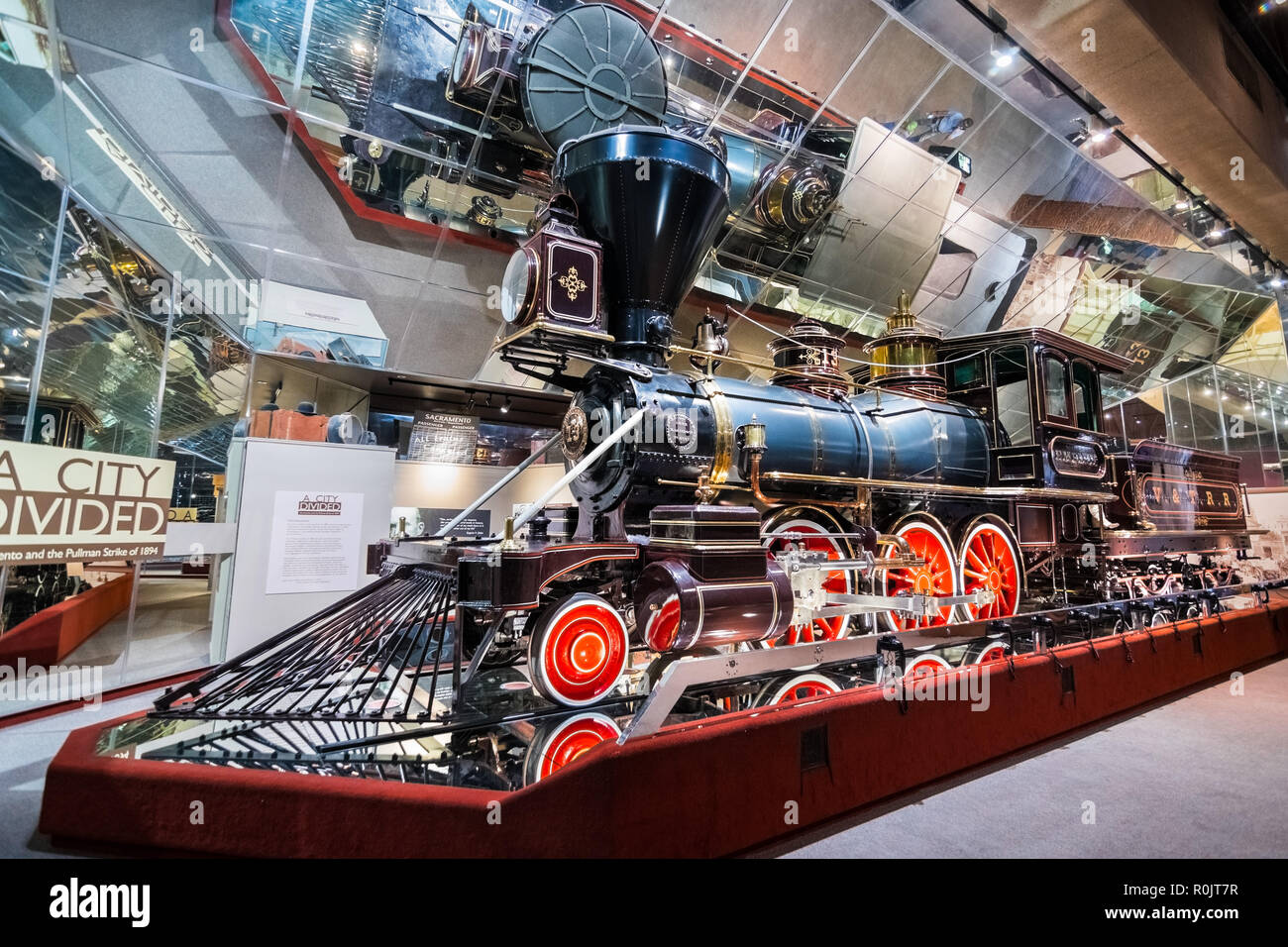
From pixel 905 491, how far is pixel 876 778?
2.21m

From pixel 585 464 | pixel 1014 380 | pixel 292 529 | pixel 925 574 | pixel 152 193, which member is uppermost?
pixel 152 193

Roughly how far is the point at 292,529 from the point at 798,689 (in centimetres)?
445

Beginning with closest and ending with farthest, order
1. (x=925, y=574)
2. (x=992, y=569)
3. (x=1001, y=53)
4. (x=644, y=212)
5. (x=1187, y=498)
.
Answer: (x=644, y=212), (x=925, y=574), (x=992, y=569), (x=1187, y=498), (x=1001, y=53)

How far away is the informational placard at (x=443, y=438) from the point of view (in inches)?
332

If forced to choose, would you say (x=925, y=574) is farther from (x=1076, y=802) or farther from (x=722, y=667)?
(x=722, y=667)

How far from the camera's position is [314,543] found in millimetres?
5102

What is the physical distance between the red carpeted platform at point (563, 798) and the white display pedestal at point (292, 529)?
2906 mm

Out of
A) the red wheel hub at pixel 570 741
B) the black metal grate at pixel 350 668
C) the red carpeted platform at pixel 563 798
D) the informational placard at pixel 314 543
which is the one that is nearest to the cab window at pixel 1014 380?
the red carpeted platform at pixel 563 798

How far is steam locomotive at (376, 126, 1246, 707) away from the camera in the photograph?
2705mm

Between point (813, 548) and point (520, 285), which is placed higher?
point (520, 285)

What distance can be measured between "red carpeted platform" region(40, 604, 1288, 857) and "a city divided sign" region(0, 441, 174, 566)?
4.29 feet

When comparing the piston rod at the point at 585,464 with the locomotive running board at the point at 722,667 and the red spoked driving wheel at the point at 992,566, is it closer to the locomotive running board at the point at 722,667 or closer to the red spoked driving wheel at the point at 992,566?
the locomotive running board at the point at 722,667

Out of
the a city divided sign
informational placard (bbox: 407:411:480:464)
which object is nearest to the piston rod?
the a city divided sign

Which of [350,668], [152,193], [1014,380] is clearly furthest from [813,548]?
[152,193]
